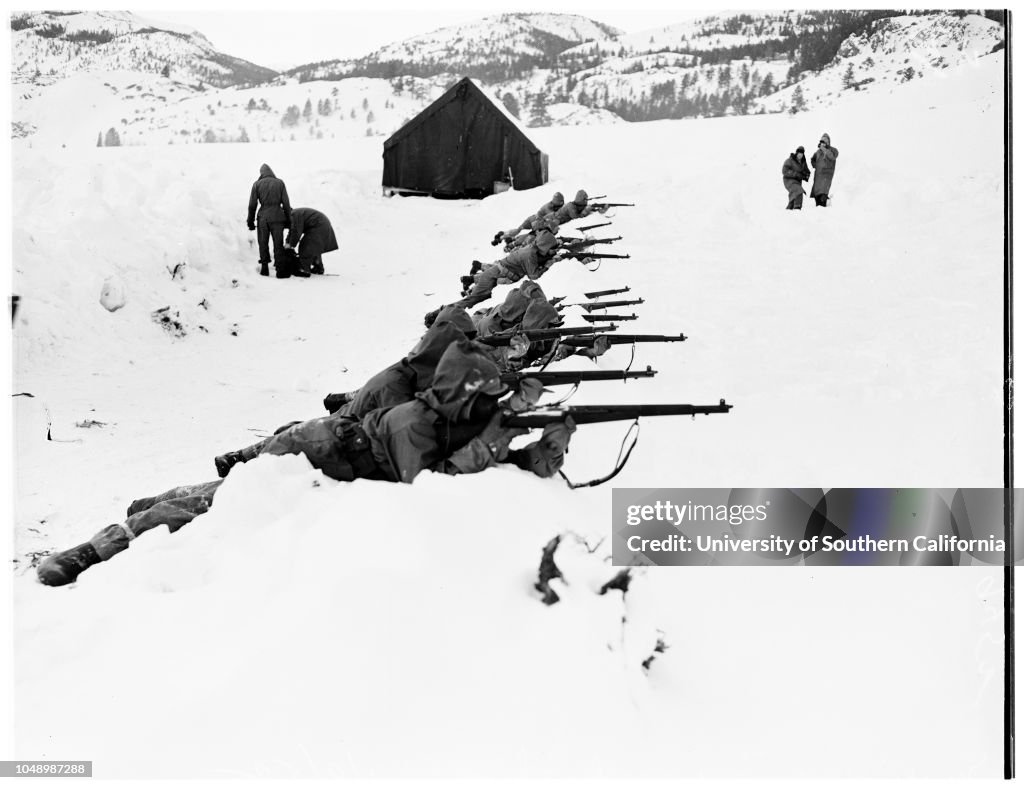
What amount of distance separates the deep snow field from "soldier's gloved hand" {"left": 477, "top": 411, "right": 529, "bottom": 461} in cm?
29

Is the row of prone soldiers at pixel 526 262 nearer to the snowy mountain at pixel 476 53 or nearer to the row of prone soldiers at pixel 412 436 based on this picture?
the row of prone soldiers at pixel 412 436

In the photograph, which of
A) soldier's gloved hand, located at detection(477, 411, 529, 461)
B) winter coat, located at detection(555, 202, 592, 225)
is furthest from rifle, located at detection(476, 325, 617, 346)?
winter coat, located at detection(555, 202, 592, 225)

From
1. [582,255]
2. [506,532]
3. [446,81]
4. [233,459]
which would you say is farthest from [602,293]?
[446,81]

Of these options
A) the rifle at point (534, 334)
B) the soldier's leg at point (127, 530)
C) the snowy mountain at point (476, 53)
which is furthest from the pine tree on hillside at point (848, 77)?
the snowy mountain at point (476, 53)

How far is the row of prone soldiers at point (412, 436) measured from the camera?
360 cm

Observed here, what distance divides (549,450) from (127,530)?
1849mm

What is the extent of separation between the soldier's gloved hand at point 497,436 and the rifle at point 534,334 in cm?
217

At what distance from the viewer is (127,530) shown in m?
3.77

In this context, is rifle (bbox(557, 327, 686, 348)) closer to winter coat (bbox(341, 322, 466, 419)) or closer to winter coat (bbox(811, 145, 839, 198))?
winter coat (bbox(341, 322, 466, 419))

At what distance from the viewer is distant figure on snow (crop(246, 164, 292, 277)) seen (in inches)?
397

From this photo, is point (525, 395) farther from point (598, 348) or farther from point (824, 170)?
point (824, 170)

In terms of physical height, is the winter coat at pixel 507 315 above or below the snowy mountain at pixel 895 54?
below

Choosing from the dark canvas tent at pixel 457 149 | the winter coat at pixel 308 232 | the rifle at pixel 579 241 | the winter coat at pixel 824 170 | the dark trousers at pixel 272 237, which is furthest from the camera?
the dark canvas tent at pixel 457 149

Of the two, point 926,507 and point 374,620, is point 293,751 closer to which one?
point 374,620
